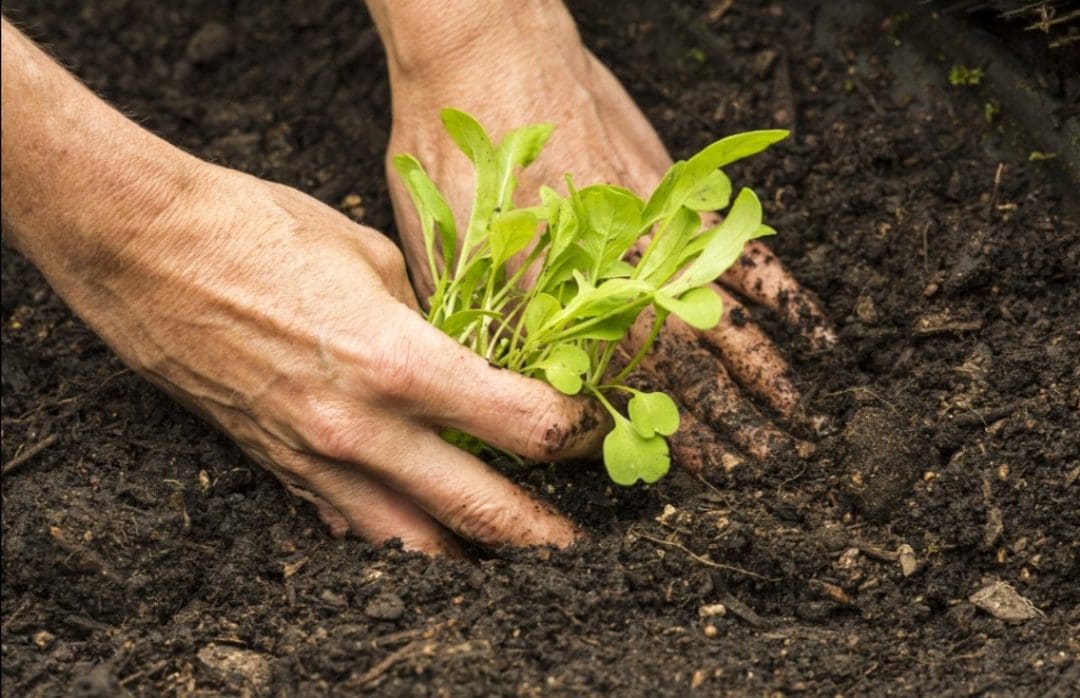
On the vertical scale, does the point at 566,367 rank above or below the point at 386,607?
above

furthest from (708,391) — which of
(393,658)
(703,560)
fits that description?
(393,658)

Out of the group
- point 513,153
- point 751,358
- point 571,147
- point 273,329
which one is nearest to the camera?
point 273,329

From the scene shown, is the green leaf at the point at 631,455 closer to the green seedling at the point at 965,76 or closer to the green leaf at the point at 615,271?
the green leaf at the point at 615,271

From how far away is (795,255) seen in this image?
2.21 metres

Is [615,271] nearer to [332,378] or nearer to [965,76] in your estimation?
[332,378]

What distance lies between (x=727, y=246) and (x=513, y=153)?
39cm

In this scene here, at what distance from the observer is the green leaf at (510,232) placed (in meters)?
1.69

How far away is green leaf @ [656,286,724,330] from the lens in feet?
5.08

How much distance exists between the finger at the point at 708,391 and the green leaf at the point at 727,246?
345mm

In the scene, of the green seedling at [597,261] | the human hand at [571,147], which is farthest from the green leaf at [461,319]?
the human hand at [571,147]

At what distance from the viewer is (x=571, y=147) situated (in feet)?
7.13

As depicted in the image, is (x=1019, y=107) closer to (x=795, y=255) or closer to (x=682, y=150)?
(x=795, y=255)

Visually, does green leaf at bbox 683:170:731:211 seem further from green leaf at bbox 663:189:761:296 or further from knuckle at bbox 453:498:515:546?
knuckle at bbox 453:498:515:546

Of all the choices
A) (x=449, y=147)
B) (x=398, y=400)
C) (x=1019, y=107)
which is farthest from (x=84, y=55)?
(x=1019, y=107)
